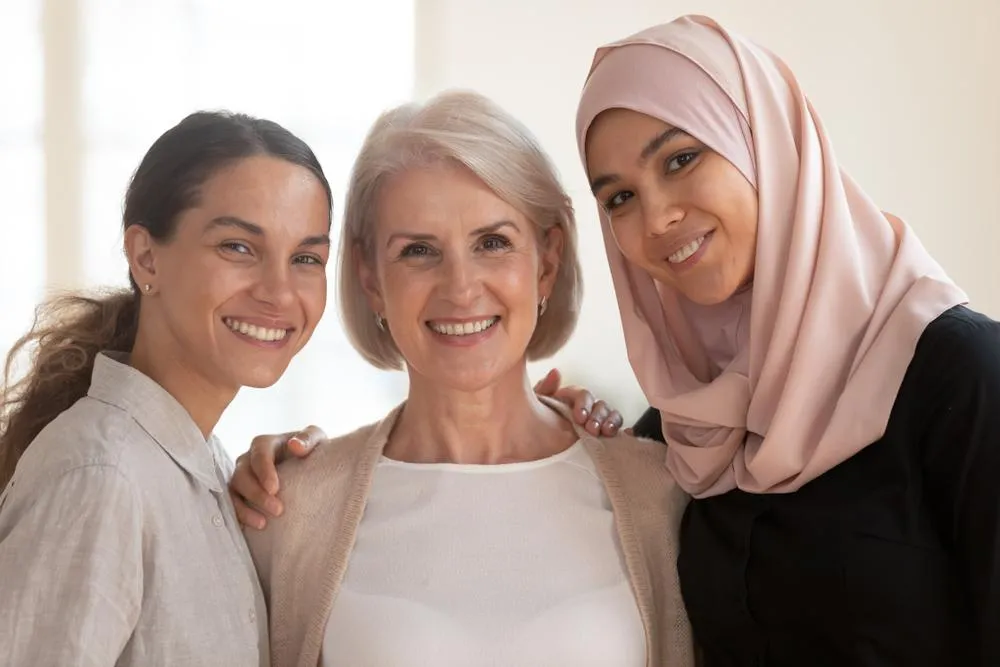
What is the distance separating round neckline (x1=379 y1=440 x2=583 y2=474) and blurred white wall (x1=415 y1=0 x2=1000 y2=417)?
77.0 inches

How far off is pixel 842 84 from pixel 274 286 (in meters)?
2.59

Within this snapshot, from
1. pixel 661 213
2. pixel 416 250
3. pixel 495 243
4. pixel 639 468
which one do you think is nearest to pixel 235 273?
pixel 416 250

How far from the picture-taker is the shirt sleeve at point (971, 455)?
4.76 ft

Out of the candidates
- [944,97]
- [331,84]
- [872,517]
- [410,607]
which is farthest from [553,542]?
[331,84]

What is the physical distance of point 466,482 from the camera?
204cm

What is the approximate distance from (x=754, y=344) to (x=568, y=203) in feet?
1.80

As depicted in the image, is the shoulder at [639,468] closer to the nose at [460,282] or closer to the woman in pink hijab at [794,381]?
the woman in pink hijab at [794,381]

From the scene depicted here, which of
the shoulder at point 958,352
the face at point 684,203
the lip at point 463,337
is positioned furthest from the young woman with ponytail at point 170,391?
the shoulder at point 958,352

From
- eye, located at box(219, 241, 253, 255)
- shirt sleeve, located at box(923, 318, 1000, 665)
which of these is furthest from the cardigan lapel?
shirt sleeve, located at box(923, 318, 1000, 665)

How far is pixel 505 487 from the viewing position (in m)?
2.03

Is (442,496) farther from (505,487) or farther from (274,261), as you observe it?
(274,261)

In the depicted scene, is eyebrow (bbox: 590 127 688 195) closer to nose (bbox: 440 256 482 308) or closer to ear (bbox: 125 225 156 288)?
nose (bbox: 440 256 482 308)

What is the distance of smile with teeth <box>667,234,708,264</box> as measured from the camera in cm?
180

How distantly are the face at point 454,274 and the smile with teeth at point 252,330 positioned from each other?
264 millimetres
